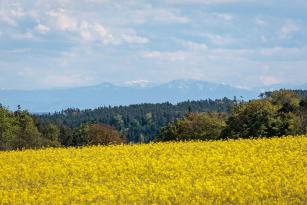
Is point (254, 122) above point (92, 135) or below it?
above

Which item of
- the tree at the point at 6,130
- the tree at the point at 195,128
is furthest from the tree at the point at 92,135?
the tree at the point at 195,128

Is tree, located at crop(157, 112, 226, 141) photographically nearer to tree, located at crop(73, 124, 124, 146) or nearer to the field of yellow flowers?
tree, located at crop(73, 124, 124, 146)

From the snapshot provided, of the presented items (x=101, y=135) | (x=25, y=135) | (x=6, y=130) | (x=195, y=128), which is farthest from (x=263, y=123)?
(x=101, y=135)

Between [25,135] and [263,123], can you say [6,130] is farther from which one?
[263,123]

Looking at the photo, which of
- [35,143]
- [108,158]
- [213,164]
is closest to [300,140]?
[213,164]

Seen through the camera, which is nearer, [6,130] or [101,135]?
[6,130]

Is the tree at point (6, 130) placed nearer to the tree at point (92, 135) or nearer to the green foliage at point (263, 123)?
the tree at point (92, 135)

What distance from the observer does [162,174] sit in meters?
22.5

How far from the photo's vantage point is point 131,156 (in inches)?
1044

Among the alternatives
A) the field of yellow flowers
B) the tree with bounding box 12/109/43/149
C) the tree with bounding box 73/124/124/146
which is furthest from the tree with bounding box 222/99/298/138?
the tree with bounding box 73/124/124/146

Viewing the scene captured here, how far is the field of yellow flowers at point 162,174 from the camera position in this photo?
59.6 feet

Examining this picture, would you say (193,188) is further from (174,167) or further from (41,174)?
(41,174)

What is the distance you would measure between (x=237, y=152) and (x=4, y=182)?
978cm

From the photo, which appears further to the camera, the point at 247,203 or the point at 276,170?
the point at 276,170
